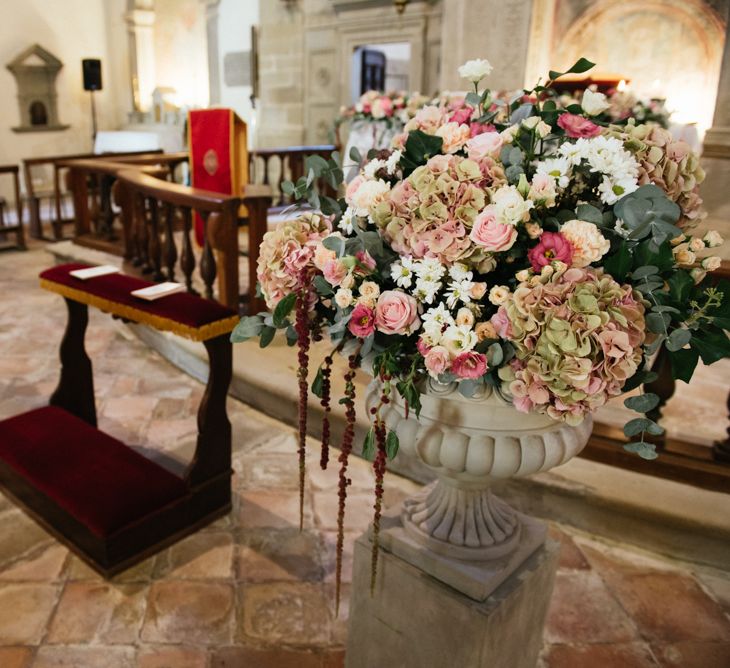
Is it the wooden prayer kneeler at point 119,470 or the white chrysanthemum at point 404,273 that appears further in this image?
the wooden prayer kneeler at point 119,470

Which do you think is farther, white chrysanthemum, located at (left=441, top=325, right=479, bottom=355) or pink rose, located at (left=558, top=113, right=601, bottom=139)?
pink rose, located at (left=558, top=113, right=601, bottom=139)

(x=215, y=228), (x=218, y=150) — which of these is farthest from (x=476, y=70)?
(x=218, y=150)

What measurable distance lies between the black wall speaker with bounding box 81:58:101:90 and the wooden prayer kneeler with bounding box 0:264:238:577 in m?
11.4

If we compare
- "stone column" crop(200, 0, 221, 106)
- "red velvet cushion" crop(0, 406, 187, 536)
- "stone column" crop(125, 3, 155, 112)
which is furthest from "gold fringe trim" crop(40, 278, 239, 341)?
"stone column" crop(125, 3, 155, 112)

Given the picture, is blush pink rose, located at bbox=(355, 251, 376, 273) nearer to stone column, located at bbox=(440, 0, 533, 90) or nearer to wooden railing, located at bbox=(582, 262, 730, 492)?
wooden railing, located at bbox=(582, 262, 730, 492)

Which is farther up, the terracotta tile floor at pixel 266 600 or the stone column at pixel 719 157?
the stone column at pixel 719 157

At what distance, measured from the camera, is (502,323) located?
4.53 feet

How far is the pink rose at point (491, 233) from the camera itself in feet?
4.34

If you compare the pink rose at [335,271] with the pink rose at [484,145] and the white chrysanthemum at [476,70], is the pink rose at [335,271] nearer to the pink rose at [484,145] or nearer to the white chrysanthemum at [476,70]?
the pink rose at [484,145]

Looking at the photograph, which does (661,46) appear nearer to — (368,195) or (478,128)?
(478,128)

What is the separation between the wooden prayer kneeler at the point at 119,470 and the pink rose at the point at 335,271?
1.20 metres

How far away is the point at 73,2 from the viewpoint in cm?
1310

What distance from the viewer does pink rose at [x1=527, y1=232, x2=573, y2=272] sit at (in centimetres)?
134

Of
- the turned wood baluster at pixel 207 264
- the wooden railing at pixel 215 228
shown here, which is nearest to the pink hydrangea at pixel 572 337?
the wooden railing at pixel 215 228
